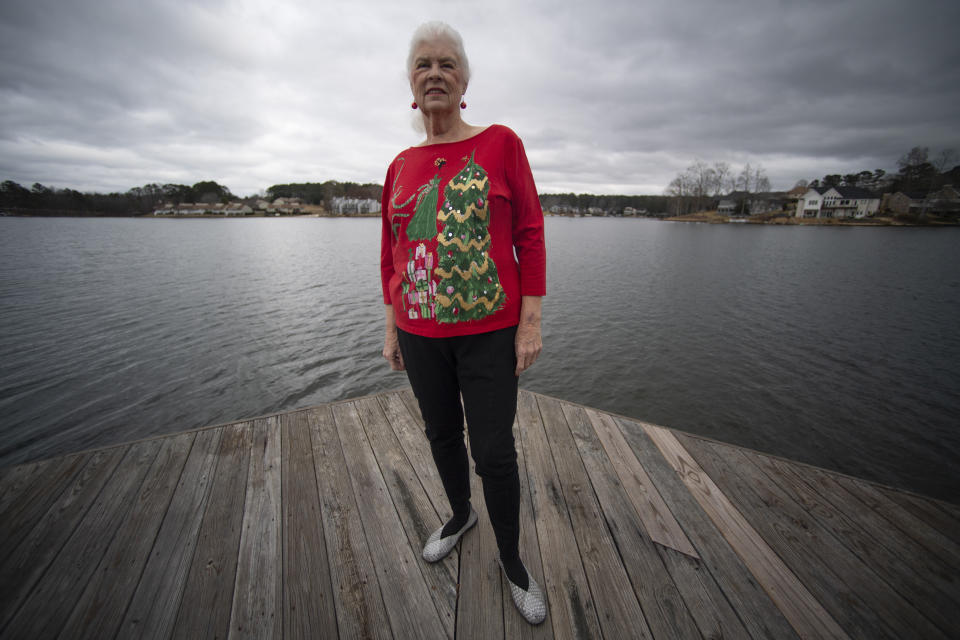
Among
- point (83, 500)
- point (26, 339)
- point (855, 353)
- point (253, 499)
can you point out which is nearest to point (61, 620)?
point (253, 499)

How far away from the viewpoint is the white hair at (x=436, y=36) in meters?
1.42

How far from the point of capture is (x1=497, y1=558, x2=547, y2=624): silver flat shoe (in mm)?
1609

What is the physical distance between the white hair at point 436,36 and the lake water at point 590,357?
6044mm

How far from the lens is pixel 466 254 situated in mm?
1401

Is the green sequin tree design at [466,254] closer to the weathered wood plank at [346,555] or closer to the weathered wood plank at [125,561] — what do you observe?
the weathered wood plank at [346,555]

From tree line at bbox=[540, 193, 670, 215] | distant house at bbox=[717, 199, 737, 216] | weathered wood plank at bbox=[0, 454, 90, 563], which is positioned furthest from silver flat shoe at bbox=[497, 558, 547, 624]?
tree line at bbox=[540, 193, 670, 215]

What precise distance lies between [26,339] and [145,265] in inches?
450

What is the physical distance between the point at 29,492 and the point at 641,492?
13.5 feet

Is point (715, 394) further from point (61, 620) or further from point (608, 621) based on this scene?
point (61, 620)

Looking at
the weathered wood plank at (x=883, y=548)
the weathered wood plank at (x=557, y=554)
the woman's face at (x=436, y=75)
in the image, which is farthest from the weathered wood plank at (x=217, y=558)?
the weathered wood plank at (x=883, y=548)

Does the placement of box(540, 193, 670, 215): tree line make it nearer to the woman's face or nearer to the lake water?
the lake water

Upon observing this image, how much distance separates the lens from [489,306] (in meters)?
1.43

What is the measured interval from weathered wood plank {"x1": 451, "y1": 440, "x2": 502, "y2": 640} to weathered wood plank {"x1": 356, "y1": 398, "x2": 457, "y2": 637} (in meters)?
0.05

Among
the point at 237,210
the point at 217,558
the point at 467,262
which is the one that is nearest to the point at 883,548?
the point at 467,262
